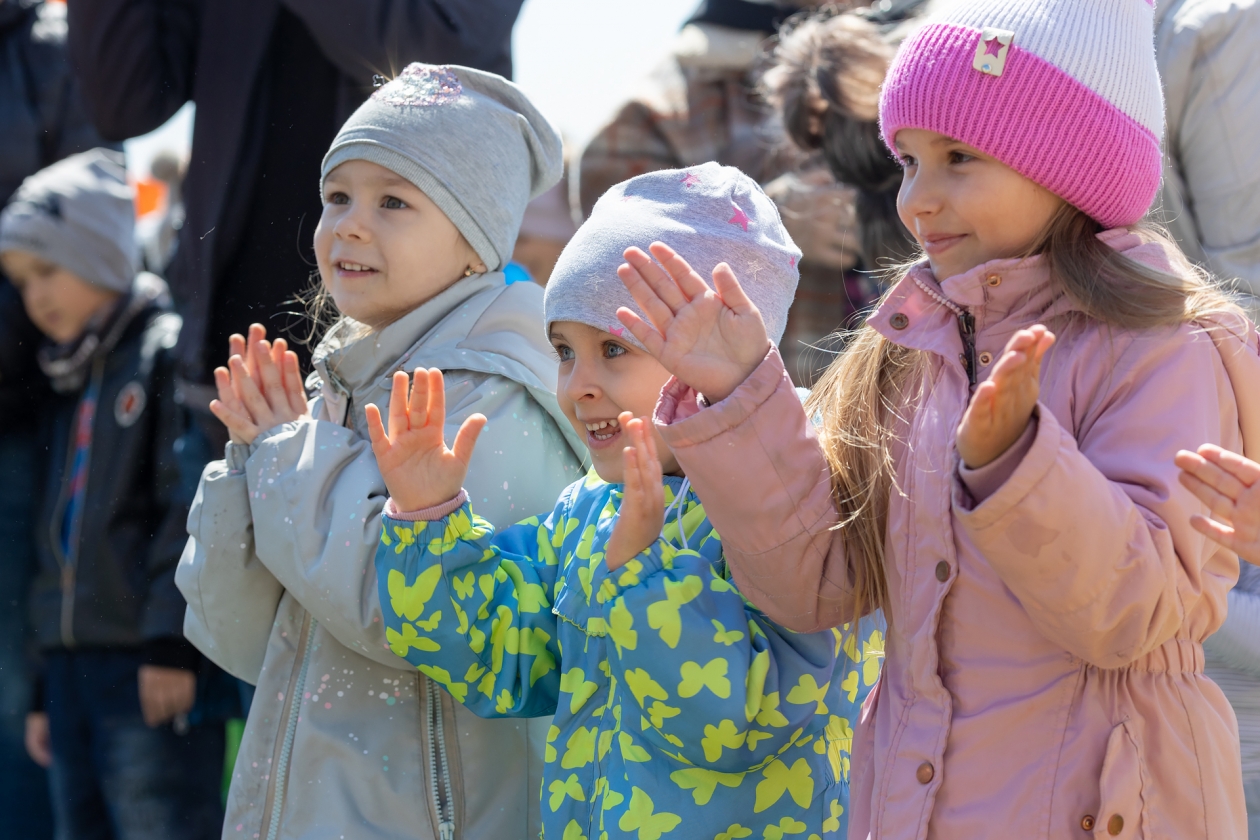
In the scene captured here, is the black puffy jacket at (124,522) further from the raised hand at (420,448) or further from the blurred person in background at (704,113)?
the raised hand at (420,448)

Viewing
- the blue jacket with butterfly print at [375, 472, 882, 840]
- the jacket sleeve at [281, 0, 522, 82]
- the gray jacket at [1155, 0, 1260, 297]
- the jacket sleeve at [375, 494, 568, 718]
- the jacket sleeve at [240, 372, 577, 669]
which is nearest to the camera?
the blue jacket with butterfly print at [375, 472, 882, 840]

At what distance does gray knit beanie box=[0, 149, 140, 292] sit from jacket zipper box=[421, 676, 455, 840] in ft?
7.69

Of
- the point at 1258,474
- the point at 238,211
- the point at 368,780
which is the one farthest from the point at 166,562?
the point at 1258,474

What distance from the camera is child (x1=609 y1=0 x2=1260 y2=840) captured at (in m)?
1.55

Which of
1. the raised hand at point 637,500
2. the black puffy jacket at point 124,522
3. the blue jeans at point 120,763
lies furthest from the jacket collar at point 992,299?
the blue jeans at point 120,763

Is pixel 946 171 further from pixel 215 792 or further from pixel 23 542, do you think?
pixel 23 542

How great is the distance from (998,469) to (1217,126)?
5.33ft

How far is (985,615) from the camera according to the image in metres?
1.72

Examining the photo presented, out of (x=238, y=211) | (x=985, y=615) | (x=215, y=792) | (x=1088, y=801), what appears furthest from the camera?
(x=215, y=792)

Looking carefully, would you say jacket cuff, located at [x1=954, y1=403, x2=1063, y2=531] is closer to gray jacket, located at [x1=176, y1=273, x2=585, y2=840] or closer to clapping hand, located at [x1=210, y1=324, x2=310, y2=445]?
gray jacket, located at [x1=176, y1=273, x2=585, y2=840]

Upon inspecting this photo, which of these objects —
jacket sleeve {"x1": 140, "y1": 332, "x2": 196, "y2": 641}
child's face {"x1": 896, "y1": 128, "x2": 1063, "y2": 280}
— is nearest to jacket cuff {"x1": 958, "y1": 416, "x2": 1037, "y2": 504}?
child's face {"x1": 896, "y1": 128, "x2": 1063, "y2": 280}

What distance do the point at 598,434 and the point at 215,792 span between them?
2.19 meters

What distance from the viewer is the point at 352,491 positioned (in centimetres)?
238

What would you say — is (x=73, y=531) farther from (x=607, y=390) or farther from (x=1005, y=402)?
(x=1005, y=402)
